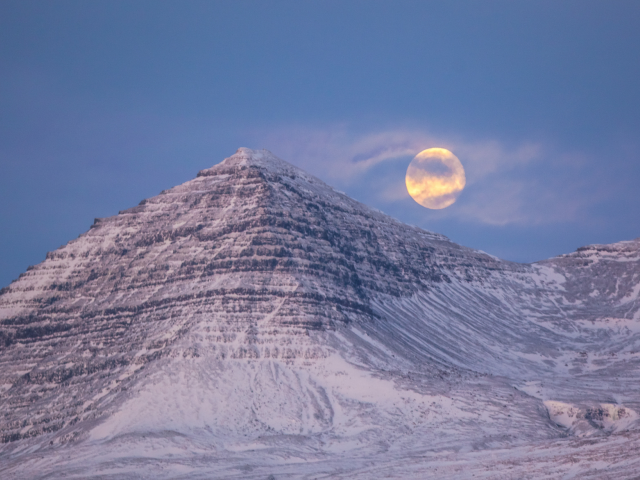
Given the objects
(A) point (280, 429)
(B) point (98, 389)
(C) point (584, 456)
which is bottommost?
(C) point (584, 456)

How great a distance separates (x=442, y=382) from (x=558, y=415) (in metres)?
25.9

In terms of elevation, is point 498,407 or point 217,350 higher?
point 217,350

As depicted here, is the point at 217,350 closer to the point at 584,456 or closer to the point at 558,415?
the point at 558,415

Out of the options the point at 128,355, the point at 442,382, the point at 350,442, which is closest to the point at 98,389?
the point at 128,355

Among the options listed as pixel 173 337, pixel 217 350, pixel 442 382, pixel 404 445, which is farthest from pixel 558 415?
pixel 173 337

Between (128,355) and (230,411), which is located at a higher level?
(128,355)

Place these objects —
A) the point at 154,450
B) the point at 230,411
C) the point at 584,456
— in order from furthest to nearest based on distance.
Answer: the point at 230,411 → the point at 154,450 → the point at 584,456

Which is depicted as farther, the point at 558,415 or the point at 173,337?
the point at 173,337

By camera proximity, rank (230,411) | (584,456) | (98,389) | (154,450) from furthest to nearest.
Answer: (98,389) < (230,411) < (154,450) < (584,456)

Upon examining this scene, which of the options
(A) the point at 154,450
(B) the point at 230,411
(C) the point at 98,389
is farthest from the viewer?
(C) the point at 98,389

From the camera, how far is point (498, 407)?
6880 inches

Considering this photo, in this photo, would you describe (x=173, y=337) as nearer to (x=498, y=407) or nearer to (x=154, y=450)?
(x=154, y=450)

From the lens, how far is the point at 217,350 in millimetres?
189375

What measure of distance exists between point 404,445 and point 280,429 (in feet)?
81.2
